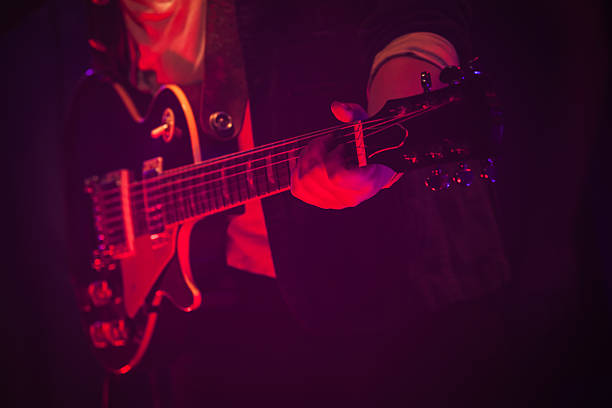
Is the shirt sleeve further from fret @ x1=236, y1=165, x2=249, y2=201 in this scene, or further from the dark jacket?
fret @ x1=236, y1=165, x2=249, y2=201

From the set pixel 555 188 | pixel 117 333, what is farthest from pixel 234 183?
pixel 555 188

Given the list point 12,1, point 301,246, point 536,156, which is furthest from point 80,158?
point 536,156

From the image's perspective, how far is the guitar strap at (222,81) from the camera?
73 cm

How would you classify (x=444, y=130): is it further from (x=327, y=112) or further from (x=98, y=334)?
(x=98, y=334)

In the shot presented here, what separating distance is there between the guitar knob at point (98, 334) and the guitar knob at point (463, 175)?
95 centimetres

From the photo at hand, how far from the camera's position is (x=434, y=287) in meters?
0.88

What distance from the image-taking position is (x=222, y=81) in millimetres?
754

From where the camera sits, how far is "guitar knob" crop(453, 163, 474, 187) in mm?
480

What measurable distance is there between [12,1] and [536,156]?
1.90 metres

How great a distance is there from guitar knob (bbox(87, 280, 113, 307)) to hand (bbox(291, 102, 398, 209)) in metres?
0.67

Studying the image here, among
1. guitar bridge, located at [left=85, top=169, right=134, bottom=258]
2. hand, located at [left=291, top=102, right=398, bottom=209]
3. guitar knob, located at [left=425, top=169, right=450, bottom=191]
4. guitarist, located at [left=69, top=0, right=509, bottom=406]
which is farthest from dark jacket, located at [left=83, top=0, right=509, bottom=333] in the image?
guitar bridge, located at [left=85, top=169, right=134, bottom=258]

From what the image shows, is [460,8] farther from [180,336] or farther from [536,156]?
[180,336]

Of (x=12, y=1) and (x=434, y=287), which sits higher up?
(x=12, y=1)

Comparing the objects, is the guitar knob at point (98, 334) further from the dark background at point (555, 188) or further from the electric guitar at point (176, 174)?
the dark background at point (555, 188)
